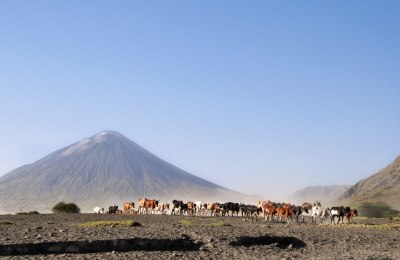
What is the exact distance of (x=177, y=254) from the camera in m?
23.1

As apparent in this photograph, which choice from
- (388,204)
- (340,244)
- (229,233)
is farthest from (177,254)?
(388,204)

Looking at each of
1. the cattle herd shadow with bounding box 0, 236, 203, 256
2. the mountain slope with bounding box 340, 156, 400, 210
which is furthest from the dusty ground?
the mountain slope with bounding box 340, 156, 400, 210

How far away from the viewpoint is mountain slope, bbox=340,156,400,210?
97438 mm

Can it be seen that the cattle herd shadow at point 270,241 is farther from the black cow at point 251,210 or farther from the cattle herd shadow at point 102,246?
the black cow at point 251,210

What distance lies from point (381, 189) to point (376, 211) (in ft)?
107

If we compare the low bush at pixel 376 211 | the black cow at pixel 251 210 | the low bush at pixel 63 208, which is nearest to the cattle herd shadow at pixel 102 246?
the black cow at pixel 251 210

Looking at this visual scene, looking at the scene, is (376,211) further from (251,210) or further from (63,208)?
(63,208)

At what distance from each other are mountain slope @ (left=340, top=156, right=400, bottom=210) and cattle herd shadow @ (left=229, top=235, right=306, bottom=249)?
64073 millimetres

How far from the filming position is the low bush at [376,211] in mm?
79812

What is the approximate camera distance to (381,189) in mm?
111500

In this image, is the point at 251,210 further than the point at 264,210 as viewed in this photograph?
Yes

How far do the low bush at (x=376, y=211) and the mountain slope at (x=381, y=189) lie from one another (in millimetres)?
5953

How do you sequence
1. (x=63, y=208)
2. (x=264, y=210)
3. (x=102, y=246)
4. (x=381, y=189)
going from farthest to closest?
(x=381, y=189)
(x=63, y=208)
(x=264, y=210)
(x=102, y=246)

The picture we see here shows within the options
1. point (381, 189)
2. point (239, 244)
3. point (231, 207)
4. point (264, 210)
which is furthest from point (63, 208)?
point (381, 189)
